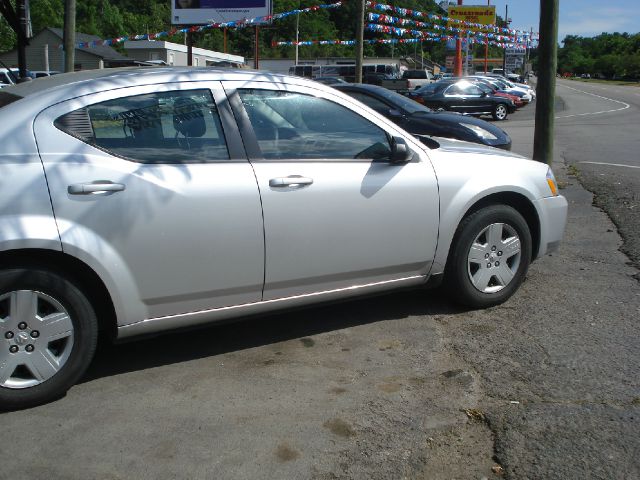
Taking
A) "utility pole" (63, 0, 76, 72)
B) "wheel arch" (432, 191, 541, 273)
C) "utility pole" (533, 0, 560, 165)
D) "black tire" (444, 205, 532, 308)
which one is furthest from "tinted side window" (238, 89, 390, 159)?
"utility pole" (63, 0, 76, 72)

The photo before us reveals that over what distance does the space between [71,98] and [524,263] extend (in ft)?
10.7

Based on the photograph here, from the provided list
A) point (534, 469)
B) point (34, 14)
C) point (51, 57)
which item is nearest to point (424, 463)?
point (534, 469)

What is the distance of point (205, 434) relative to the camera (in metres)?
3.34

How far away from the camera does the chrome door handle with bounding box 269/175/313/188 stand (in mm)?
4004

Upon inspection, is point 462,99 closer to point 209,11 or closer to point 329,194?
point 209,11

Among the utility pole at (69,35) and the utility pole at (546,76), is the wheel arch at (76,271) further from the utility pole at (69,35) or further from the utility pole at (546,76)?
the utility pole at (69,35)

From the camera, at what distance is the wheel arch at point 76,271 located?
11.2ft

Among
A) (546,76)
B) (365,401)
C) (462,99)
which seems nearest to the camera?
(365,401)

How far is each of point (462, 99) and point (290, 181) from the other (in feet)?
75.2

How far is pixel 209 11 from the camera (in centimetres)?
2788

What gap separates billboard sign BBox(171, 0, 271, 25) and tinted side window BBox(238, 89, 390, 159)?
23885 millimetres

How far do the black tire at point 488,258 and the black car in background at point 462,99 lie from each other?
786 inches

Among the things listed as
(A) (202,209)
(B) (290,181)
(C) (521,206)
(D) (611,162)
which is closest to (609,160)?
(D) (611,162)

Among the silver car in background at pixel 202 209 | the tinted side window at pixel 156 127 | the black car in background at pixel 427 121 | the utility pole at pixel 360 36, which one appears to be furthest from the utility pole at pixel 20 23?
the utility pole at pixel 360 36
